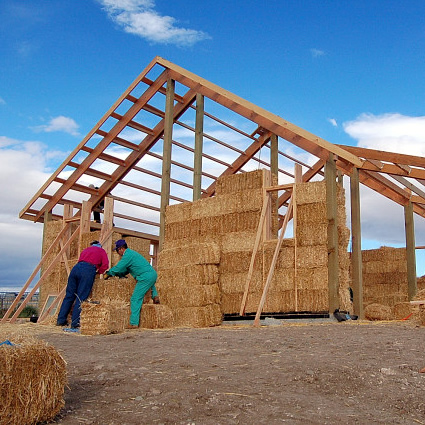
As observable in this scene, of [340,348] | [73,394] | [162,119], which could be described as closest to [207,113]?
[162,119]

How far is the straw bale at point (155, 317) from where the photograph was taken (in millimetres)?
10727

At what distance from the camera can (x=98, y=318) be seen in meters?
9.41

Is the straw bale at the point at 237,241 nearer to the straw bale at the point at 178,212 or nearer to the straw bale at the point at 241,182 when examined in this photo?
the straw bale at the point at 241,182

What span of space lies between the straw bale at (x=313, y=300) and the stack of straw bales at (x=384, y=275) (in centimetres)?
605

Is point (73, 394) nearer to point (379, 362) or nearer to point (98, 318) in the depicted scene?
point (379, 362)

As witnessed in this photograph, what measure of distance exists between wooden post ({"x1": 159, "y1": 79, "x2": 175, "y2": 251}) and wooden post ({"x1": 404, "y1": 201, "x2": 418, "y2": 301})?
6.88 meters

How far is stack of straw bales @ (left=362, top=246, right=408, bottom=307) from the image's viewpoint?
16391 millimetres

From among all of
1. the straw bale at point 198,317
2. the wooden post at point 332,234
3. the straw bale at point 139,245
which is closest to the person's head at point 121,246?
the straw bale at point 198,317

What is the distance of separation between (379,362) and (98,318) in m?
5.23

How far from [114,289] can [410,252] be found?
854cm

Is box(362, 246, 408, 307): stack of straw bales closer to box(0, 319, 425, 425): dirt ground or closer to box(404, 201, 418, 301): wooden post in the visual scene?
box(404, 201, 418, 301): wooden post

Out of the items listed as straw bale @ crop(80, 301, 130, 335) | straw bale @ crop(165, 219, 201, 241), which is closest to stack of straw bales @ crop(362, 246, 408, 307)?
straw bale @ crop(165, 219, 201, 241)

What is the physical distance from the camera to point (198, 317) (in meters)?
11.5

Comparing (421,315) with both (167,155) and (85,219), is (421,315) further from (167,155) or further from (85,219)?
(85,219)
